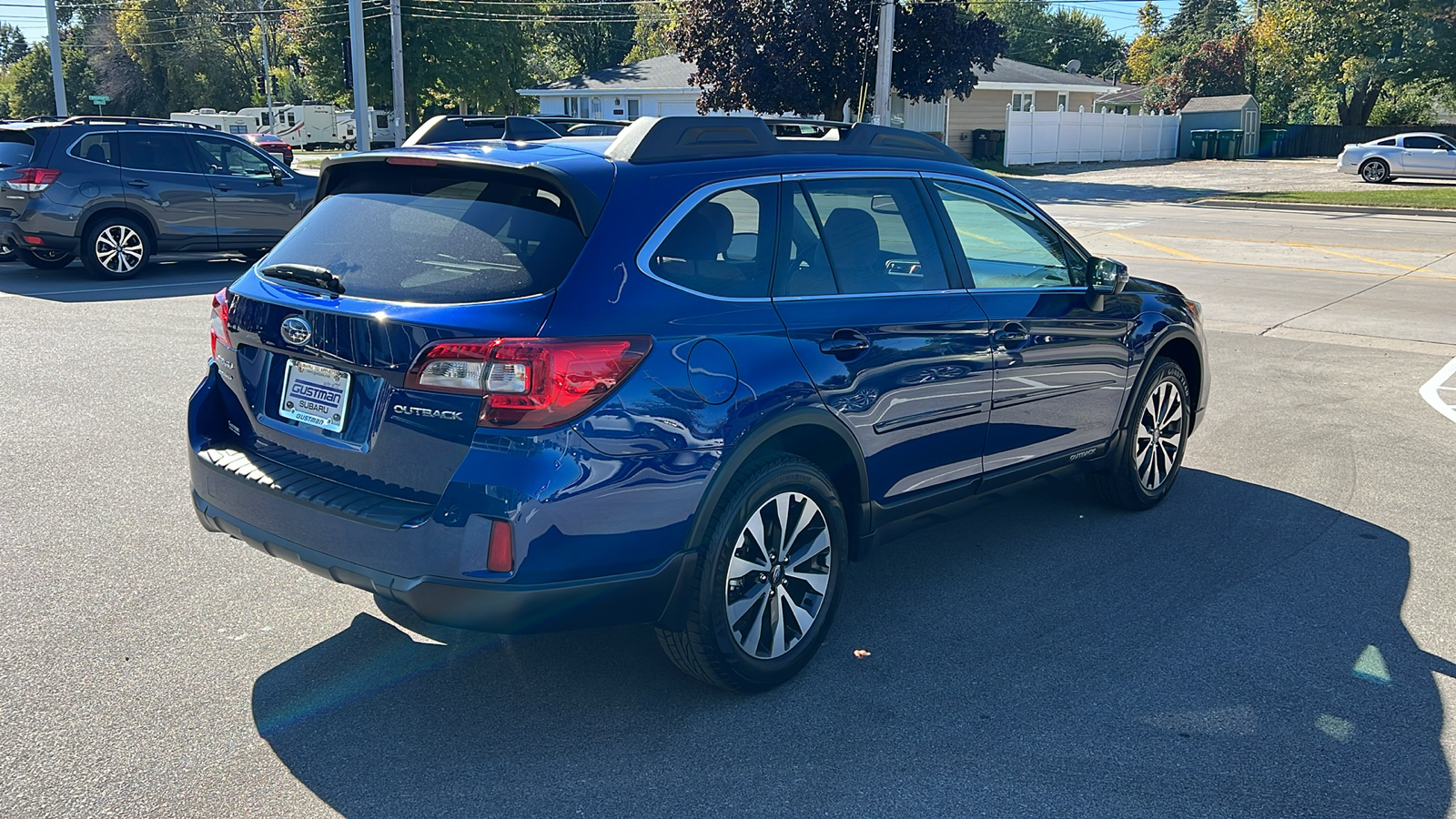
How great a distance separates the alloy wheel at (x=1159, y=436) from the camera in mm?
5809

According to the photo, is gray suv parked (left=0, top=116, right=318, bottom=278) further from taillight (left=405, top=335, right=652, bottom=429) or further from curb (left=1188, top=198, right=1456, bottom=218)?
curb (left=1188, top=198, right=1456, bottom=218)

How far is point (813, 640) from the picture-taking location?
4.08 metres

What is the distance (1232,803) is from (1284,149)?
186 feet

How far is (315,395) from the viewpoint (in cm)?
365

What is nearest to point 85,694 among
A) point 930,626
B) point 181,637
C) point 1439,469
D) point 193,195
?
point 181,637

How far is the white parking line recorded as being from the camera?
8.20 metres

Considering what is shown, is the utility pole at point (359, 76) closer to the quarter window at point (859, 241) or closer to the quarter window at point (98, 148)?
the quarter window at point (98, 148)

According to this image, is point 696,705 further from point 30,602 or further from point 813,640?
point 30,602

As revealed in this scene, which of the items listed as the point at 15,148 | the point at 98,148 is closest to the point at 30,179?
the point at 15,148

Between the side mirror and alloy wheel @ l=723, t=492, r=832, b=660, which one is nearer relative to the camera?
alloy wheel @ l=723, t=492, r=832, b=660

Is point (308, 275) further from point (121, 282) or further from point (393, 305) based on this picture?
point (121, 282)

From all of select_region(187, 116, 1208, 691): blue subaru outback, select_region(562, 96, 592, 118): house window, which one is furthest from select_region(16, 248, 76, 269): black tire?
select_region(562, 96, 592, 118): house window

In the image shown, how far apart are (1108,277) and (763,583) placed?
251 centimetres

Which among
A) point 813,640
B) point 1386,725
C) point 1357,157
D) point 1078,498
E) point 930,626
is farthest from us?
point 1357,157
